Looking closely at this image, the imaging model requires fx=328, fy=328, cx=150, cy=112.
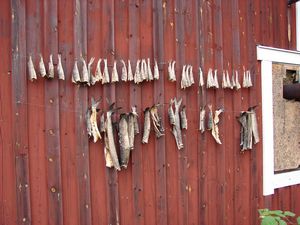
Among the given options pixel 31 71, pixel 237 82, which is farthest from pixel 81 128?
pixel 237 82

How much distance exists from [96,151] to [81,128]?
23 cm

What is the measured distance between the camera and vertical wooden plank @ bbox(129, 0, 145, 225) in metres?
2.85

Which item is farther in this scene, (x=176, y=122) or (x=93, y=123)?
(x=176, y=122)

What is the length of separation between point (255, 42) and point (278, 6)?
62cm

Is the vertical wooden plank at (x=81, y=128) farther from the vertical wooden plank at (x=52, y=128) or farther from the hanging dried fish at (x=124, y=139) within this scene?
the hanging dried fish at (x=124, y=139)

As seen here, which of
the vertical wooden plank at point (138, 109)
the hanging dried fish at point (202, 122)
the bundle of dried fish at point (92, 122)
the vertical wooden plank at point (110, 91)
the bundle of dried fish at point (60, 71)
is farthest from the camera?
the hanging dried fish at point (202, 122)

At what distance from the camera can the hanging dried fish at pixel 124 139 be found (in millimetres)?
2693

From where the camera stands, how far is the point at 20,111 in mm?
2381

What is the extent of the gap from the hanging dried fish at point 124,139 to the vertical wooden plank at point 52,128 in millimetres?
499

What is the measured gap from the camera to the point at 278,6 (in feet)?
12.8

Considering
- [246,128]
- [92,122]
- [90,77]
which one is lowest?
[246,128]

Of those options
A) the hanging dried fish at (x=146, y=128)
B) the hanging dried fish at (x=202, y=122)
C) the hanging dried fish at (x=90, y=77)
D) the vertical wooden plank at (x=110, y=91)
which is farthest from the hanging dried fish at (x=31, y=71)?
the hanging dried fish at (x=202, y=122)

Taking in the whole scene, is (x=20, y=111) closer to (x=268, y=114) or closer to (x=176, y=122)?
(x=176, y=122)

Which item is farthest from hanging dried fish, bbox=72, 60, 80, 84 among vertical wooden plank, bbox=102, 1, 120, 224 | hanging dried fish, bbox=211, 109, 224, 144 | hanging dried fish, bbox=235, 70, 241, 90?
hanging dried fish, bbox=235, 70, 241, 90
